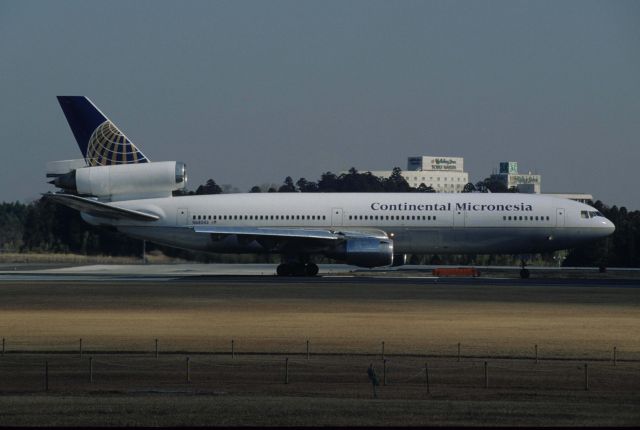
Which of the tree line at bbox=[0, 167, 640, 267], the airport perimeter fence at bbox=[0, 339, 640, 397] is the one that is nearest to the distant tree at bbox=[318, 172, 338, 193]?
the tree line at bbox=[0, 167, 640, 267]

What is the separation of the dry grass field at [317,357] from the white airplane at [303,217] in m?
13.1

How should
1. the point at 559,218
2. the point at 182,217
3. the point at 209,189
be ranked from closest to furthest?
the point at 559,218
the point at 182,217
the point at 209,189

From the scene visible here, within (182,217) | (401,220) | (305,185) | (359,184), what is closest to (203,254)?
(182,217)

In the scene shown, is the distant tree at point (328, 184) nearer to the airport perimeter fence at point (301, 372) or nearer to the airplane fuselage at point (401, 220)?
the airplane fuselage at point (401, 220)

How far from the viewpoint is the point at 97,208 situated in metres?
63.6

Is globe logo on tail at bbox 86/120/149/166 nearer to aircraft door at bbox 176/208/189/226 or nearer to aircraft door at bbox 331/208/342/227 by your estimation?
aircraft door at bbox 176/208/189/226

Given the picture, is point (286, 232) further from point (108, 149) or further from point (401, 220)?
point (108, 149)

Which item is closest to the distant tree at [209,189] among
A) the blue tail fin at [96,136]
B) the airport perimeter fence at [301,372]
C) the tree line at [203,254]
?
the tree line at [203,254]

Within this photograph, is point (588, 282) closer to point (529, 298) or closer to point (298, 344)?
point (529, 298)

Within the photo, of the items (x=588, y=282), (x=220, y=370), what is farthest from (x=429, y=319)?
(x=588, y=282)

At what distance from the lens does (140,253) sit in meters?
87.6

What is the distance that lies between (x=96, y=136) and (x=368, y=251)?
752 inches

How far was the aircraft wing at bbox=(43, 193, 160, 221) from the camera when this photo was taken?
6212cm

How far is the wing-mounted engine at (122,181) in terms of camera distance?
65.9 meters
